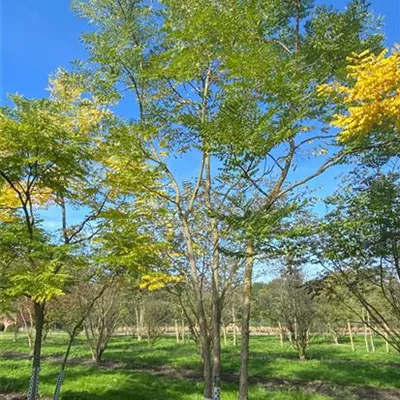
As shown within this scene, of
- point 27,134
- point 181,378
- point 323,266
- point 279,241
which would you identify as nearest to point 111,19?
point 27,134

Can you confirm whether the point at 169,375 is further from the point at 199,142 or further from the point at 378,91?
the point at 378,91

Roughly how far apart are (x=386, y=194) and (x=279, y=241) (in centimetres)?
221

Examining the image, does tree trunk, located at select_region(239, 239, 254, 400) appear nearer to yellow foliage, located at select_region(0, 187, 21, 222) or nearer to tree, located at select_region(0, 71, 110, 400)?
tree, located at select_region(0, 71, 110, 400)

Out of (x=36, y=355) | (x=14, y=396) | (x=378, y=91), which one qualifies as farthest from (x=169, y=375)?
(x=378, y=91)

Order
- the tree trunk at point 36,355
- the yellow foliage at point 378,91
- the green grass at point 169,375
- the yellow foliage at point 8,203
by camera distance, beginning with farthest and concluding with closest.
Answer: the green grass at point 169,375 → the yellow foliage at point 8,203 → the tree trunk at point 36,355 → the yellow foliage at point 378,91

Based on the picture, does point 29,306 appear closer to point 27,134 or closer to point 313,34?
point 27,134

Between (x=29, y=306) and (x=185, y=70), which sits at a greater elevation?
(x=185, y=70)

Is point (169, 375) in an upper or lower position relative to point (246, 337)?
lower

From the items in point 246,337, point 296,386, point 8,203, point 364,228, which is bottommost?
point 296,386

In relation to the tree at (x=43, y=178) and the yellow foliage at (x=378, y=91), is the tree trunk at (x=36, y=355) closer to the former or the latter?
the tree at (x=43, y=178)

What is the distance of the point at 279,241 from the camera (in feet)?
20.9

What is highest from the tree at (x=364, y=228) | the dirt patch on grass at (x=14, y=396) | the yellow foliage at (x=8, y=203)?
the yellow foliage at (x=8, y=203)

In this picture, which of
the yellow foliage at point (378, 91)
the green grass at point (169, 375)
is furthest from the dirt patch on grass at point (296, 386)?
the yellow foliage at point (378, 91)

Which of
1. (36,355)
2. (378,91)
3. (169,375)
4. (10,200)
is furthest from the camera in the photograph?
(169,375)
